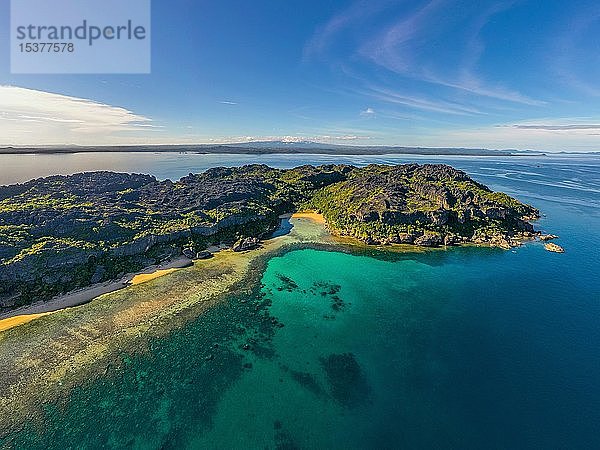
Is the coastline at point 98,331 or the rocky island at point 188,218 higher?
the rocky island at point 188,218

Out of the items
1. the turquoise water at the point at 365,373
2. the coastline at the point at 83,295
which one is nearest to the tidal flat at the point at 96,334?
the coastline at the point at 83,295

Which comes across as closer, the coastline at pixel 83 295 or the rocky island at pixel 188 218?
the coastline at pixel 83 295

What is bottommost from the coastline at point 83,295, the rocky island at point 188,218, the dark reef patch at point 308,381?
the dark reef patch at point 308,381

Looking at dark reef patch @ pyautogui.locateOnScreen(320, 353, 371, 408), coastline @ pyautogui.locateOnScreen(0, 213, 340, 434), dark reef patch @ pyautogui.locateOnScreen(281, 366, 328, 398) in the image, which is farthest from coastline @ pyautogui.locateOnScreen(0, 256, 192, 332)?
dark reef patch @ pyautogui.locateOnScreen(320, 353, 371, 408)

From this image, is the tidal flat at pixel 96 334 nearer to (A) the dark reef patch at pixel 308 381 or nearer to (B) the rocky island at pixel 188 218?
(B) the rocky island at pixel 188 218

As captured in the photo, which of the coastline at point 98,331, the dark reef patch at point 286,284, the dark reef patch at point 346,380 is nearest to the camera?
the dark reef patch at point 346,380

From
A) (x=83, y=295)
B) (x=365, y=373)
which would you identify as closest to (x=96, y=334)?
(x=83, y=295)

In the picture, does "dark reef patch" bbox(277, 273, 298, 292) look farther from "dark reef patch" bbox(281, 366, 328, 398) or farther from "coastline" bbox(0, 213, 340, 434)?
"dark reef patch" bbox(281, 366, 328, 398)
